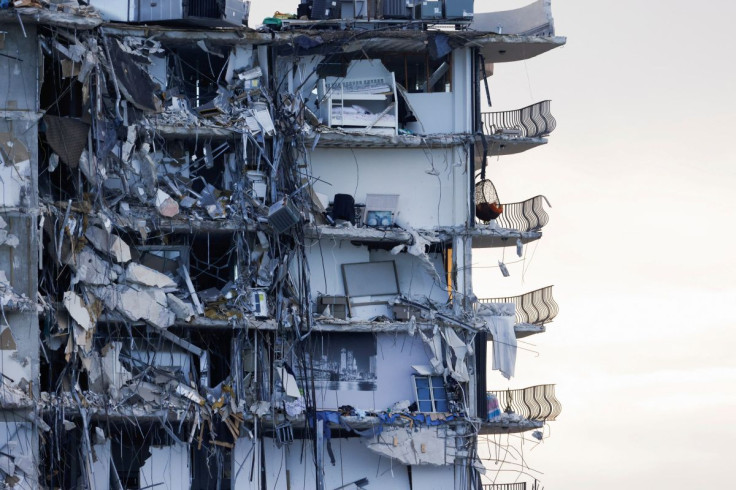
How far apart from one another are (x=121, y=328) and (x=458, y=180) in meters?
9.37

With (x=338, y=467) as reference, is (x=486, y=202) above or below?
above

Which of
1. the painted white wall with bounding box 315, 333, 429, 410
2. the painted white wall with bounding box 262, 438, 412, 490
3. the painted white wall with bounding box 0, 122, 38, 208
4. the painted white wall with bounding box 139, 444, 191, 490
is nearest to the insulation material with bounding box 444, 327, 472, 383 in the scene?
the painted white wall with bounding box 315, 333, 429, 410

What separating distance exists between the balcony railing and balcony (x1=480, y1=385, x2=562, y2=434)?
5.89 feet

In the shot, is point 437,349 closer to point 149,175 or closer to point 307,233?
point 307,233

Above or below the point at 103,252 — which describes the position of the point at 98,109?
above

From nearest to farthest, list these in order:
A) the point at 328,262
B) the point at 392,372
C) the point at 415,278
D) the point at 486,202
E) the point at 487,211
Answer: the point at 392,372
the point at 328,262
the point at 415,278
the point at 487,211
the point at 486,202

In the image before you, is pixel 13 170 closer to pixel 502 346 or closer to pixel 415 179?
pixel 415 179

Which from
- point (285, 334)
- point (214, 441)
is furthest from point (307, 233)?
point (214, 441)

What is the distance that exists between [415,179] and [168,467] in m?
9.56

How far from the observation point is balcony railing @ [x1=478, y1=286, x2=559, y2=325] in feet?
154

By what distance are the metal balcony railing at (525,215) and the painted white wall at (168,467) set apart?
1030 cm

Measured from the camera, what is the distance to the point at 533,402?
4641 centimetres

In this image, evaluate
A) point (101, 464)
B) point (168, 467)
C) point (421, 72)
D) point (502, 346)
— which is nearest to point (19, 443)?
point (101, 464)

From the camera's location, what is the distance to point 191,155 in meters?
45.1
